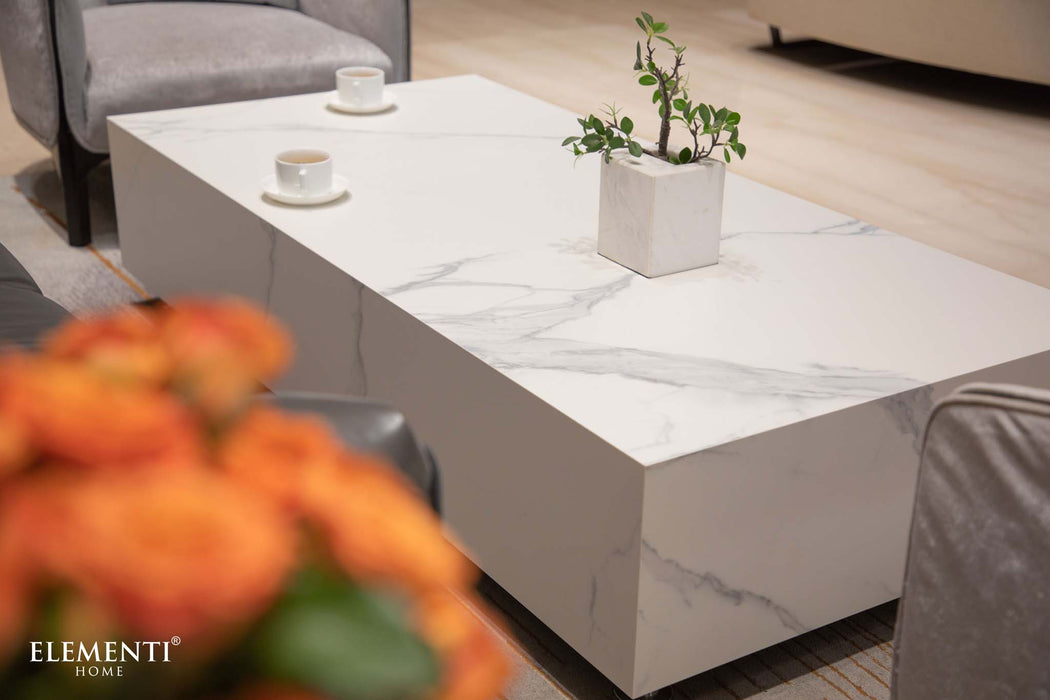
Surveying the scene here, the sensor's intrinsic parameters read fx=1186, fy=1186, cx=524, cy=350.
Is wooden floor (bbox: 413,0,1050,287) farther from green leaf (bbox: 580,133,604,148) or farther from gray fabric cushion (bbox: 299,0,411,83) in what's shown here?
green leaf (bbox: 580,133,604,148)

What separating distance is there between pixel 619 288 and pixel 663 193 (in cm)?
14

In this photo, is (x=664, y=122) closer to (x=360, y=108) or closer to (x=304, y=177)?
(x=304, y=177)

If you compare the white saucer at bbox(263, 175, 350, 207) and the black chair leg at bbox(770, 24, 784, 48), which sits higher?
the white saucer at bbox(263, 175, 350, 207)

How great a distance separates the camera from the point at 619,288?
5.14ft

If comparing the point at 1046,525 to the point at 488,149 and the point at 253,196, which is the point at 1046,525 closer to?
the point at 253,196

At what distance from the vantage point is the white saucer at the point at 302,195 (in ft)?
5.92

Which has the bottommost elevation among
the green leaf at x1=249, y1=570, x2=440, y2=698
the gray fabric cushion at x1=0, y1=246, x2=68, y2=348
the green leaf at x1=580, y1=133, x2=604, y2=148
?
the gray fabric cushion at x1=0, y1=246, x2=68, y2=348

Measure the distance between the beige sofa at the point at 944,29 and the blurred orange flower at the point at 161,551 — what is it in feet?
13.3

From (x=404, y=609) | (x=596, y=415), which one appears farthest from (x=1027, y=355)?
(x=404, y=609)

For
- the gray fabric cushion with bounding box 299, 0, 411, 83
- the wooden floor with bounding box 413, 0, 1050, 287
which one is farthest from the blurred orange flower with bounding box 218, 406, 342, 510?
the gray fabric cushion with bounding box 299, 0, 411, 83

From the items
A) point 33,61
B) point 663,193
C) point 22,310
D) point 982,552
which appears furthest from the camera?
point 33,61

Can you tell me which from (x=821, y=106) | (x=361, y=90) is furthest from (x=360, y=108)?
(x=821, y=106)

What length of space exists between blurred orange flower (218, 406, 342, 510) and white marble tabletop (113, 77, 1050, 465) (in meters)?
0.90

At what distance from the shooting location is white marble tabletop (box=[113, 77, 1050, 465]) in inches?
50.6
